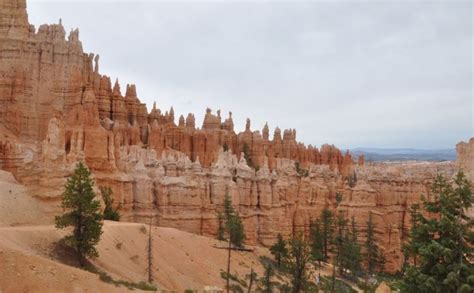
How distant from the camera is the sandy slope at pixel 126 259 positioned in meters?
17.3

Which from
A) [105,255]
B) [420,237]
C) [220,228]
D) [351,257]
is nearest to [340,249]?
[351,257]

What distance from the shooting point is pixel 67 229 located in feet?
76.4

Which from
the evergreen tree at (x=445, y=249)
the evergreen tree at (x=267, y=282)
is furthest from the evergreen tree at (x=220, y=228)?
the evergreen tree at (x=445, y=249)

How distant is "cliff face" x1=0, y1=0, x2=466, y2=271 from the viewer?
3644cm

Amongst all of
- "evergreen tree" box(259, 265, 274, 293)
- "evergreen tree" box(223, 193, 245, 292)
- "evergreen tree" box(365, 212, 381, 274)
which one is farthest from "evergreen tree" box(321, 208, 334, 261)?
"evergreen tree" box(259, 265, 274, 293)

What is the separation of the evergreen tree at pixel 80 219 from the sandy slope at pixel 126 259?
1.25 m

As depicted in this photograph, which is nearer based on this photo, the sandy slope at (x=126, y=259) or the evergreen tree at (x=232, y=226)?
the sandy slope at (x=126, y=259)

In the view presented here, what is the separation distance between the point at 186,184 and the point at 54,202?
58.7ft

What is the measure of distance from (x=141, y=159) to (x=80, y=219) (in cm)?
2228

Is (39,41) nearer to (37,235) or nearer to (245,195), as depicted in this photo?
(245,195)

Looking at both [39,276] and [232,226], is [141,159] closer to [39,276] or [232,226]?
[232,226]

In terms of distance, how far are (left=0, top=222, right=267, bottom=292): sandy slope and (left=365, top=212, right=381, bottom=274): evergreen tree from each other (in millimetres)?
13506

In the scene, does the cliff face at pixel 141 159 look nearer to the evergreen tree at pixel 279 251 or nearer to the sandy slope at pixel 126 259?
the sandy slope at pixel 126 259

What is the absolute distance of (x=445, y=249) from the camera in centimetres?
1399
